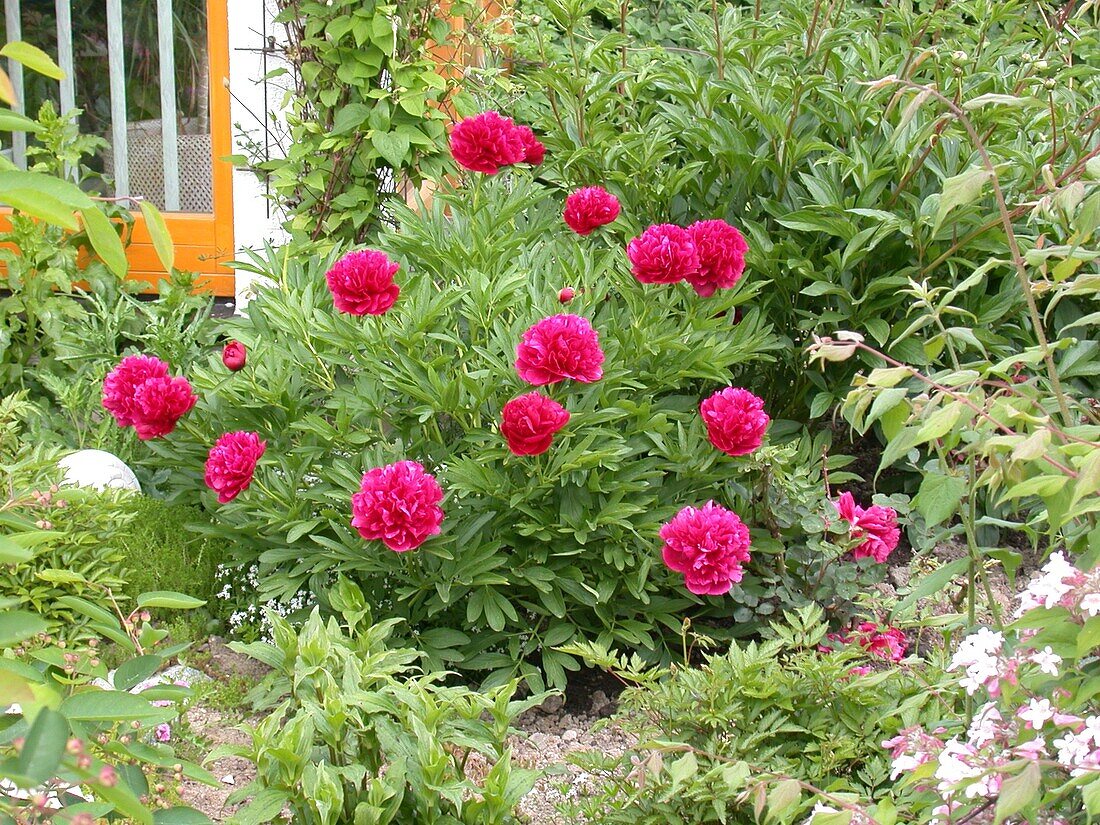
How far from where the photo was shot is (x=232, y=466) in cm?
265

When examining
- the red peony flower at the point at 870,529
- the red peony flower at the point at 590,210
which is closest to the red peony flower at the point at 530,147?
the red peony flower at the point at 590,210

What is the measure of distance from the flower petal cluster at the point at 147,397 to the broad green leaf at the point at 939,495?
1.77 m

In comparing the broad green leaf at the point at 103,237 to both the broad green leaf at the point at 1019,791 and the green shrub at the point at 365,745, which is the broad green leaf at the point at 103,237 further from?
the broad green leaf at the point at 1019,791

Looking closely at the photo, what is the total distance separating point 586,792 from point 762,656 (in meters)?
0.43

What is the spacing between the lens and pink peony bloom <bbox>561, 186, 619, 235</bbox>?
299cm

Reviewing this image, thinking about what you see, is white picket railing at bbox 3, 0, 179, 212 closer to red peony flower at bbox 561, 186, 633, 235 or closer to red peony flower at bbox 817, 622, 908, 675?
red peony flower at bbox 561, 186, 633, 235

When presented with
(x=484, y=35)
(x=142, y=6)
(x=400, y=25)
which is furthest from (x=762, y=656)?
(x=142, y=6)

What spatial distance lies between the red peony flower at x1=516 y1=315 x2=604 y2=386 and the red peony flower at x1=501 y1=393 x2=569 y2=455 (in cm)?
5

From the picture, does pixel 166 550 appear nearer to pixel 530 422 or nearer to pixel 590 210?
pixel 530 422

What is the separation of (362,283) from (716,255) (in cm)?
86

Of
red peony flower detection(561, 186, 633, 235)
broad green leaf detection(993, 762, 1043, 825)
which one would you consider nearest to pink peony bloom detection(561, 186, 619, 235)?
red peony flower detection(561, 186, 633, 235)

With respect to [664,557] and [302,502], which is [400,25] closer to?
[302,502]

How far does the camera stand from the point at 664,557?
2588 mm

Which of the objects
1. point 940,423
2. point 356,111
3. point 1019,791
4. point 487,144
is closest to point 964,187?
point 940,423
